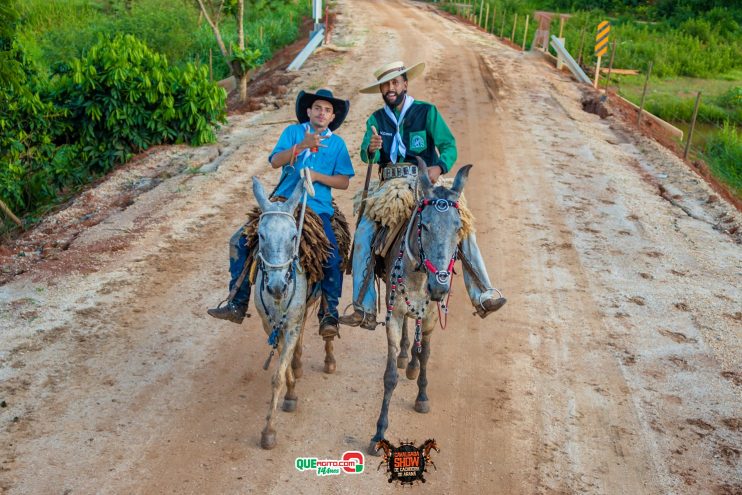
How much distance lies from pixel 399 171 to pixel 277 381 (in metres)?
2.40

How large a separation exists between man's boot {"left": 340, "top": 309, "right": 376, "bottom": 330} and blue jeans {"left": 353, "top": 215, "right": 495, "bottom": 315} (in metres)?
0.04

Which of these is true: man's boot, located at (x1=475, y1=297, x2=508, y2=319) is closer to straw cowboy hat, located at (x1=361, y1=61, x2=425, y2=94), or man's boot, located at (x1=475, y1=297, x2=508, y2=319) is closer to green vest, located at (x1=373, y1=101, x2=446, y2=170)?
green vest, located at (x1=373, y1=101, x2=446, y2=170)

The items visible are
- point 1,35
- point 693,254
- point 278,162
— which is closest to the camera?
point 278,162

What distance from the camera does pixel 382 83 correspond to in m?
7.34

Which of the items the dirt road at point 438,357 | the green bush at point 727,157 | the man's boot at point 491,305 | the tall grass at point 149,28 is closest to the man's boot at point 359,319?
the dirt road at point 438,357

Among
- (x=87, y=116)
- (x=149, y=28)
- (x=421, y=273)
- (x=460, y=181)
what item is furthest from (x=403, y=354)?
(x=149, y=28)

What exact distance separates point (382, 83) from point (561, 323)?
4060mm

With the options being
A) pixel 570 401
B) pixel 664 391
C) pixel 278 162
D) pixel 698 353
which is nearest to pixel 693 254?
pixel 698 353

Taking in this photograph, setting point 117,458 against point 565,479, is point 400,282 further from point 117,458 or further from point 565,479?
point 117,458

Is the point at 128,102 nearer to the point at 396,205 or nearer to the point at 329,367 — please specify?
the point at 329,367

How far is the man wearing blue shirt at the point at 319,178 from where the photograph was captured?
7.05 meters

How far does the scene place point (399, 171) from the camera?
24.5ft

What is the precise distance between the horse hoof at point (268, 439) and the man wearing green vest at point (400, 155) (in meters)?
1.22

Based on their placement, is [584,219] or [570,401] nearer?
[570,401]
